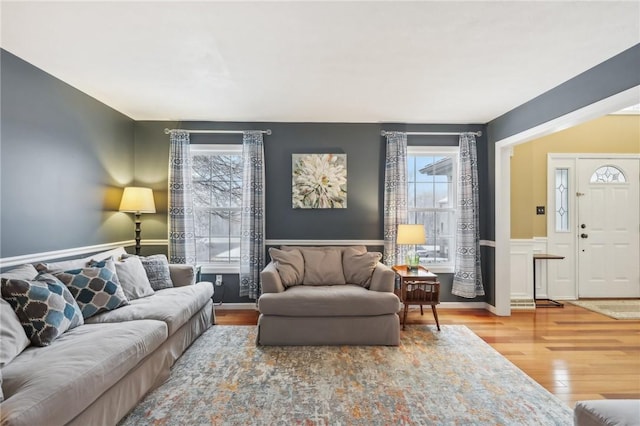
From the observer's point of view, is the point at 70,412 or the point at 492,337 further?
the point at 492,337

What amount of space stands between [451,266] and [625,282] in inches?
111

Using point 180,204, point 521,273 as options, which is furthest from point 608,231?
point 180,204

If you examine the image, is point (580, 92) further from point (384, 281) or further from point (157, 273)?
point (157, 273)

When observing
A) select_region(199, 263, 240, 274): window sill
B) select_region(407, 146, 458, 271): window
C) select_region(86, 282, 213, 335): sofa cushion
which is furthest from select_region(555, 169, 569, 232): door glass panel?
select_region(86, 282, 213, 335): sofa cushion

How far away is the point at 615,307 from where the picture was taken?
4559 millimetres

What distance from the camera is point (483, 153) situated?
468 cm

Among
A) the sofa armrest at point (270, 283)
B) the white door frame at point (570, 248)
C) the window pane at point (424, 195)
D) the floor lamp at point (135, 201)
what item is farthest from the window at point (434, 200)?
the floor lamp at point (135, 201)

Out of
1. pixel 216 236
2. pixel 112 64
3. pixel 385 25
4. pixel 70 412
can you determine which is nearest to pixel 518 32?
pixel 385 25

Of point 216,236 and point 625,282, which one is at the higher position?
point 216,236

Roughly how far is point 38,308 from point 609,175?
7.09 m

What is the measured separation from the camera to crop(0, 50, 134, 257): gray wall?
8.46ft

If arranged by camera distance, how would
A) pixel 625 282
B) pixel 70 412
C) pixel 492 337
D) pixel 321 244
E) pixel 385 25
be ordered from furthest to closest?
pixel 625 282, pixel 321 244, pixel 492 337, pixel 385 25, pixel 70 412

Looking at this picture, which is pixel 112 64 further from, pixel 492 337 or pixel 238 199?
pixel 492 337

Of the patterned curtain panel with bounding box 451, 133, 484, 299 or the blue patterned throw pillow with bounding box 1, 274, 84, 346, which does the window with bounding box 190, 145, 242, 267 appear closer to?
the blue patterned throw pillow with bounding box 1, 274, 84, 346
